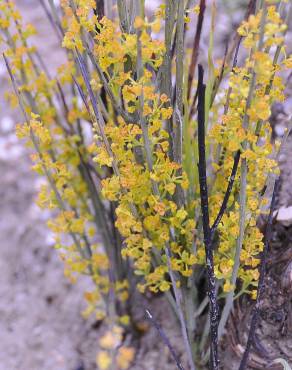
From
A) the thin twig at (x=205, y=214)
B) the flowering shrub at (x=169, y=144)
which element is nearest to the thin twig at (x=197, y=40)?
the flowering shrub at (x=169, y=144)

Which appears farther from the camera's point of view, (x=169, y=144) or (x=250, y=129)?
(x=169, y=144)

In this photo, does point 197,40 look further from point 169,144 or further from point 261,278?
point 261,278

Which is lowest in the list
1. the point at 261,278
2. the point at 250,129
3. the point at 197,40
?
the point at 261,278

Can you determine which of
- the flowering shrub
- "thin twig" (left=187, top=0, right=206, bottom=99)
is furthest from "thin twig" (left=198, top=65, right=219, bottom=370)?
"thin twig" (left=187, top=0, right=206, bottom=99)

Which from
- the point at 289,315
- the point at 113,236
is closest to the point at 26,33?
the point at 113,236

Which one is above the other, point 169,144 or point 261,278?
point 169,144

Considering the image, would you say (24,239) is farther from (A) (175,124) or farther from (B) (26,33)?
(A) (175,124)

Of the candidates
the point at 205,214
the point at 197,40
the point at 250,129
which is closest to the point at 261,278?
the point at 205,214

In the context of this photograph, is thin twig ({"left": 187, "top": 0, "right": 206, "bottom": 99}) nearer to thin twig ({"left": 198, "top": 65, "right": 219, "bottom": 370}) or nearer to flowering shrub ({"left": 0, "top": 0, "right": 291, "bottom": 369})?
flowering shrub ({"left": 0, "top": 0, "right": 291, "bottom": 369})
